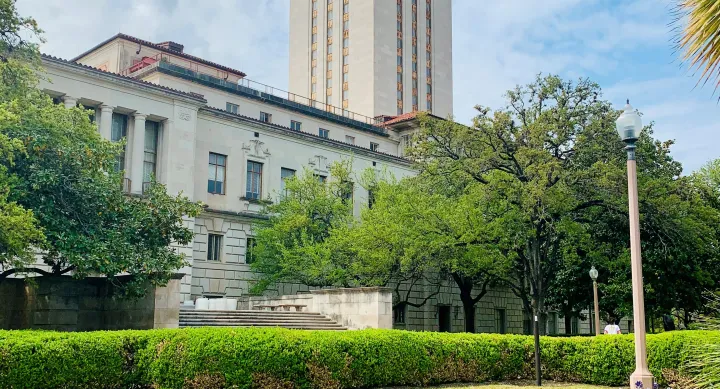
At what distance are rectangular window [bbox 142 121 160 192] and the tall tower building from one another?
5350cm

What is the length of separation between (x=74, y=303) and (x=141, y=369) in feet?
22.4

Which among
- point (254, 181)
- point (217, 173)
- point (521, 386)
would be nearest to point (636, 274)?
point (521, 386)

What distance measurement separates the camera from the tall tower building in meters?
91.9

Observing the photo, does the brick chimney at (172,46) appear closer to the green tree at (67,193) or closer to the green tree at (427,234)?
the green tree at (427,234)

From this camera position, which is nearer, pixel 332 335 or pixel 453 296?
pixel 332 335

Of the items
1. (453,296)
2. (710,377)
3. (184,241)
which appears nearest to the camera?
(710,377)

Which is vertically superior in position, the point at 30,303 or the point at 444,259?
the point at 444,259

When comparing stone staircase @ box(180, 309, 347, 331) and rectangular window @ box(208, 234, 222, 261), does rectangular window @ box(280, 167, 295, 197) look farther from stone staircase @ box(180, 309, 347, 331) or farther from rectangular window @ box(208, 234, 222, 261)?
stone staircase @ box(180, 309, 347, 331)

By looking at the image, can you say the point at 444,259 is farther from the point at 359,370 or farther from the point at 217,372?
the point at 217,372

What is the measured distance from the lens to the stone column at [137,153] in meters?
35.0

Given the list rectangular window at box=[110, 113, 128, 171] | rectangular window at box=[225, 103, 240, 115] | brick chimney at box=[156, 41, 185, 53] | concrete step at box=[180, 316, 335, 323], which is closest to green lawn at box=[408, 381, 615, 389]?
concrete step at box=[180, 316, 335, 323]

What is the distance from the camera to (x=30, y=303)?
20516mm

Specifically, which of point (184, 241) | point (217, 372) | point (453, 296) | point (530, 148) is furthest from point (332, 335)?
point (453, 296)

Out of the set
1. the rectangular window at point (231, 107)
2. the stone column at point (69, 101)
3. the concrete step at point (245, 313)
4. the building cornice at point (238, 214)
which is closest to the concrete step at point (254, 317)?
the concrete step at point (245, 313)
